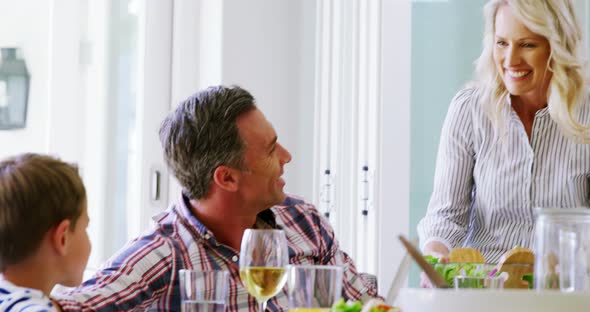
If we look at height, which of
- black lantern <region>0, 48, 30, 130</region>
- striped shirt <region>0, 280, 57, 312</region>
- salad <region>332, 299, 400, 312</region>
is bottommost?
striped shirt <region>0, 280, 57, 312</region>

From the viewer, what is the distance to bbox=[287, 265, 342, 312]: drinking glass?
4.81 ft

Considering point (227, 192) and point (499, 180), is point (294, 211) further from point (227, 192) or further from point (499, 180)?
point (499, 180)

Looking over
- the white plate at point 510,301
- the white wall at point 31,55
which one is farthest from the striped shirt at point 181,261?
the white wall at point 31,55

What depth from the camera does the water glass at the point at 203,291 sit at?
1.47 metres

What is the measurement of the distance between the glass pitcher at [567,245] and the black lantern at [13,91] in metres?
2.98

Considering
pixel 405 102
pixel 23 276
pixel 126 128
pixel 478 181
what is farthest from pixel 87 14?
pixel 23 276

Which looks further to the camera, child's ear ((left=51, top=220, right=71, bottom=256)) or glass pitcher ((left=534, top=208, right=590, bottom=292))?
child's ear ((left=51, top=220, right=71, bottom=256))

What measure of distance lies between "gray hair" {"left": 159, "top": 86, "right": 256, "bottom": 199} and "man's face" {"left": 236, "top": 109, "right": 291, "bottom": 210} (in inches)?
0.8

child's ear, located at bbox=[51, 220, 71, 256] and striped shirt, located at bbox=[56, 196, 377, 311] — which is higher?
child's ear, located at bbox=[51, 220, 71, 256]

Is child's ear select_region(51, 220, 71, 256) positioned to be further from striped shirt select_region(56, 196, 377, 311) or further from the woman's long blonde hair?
the woman's long blonde hair

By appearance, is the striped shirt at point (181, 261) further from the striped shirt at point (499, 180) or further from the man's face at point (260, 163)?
the striped shirt at point (499, 180)

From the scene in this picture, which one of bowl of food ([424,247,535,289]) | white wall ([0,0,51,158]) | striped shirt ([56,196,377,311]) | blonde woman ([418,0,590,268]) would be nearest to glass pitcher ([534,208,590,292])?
bowl of food ([424,247,535,289])

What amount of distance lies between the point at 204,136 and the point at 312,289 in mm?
894

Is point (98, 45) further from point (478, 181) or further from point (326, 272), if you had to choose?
point (326, 272)
